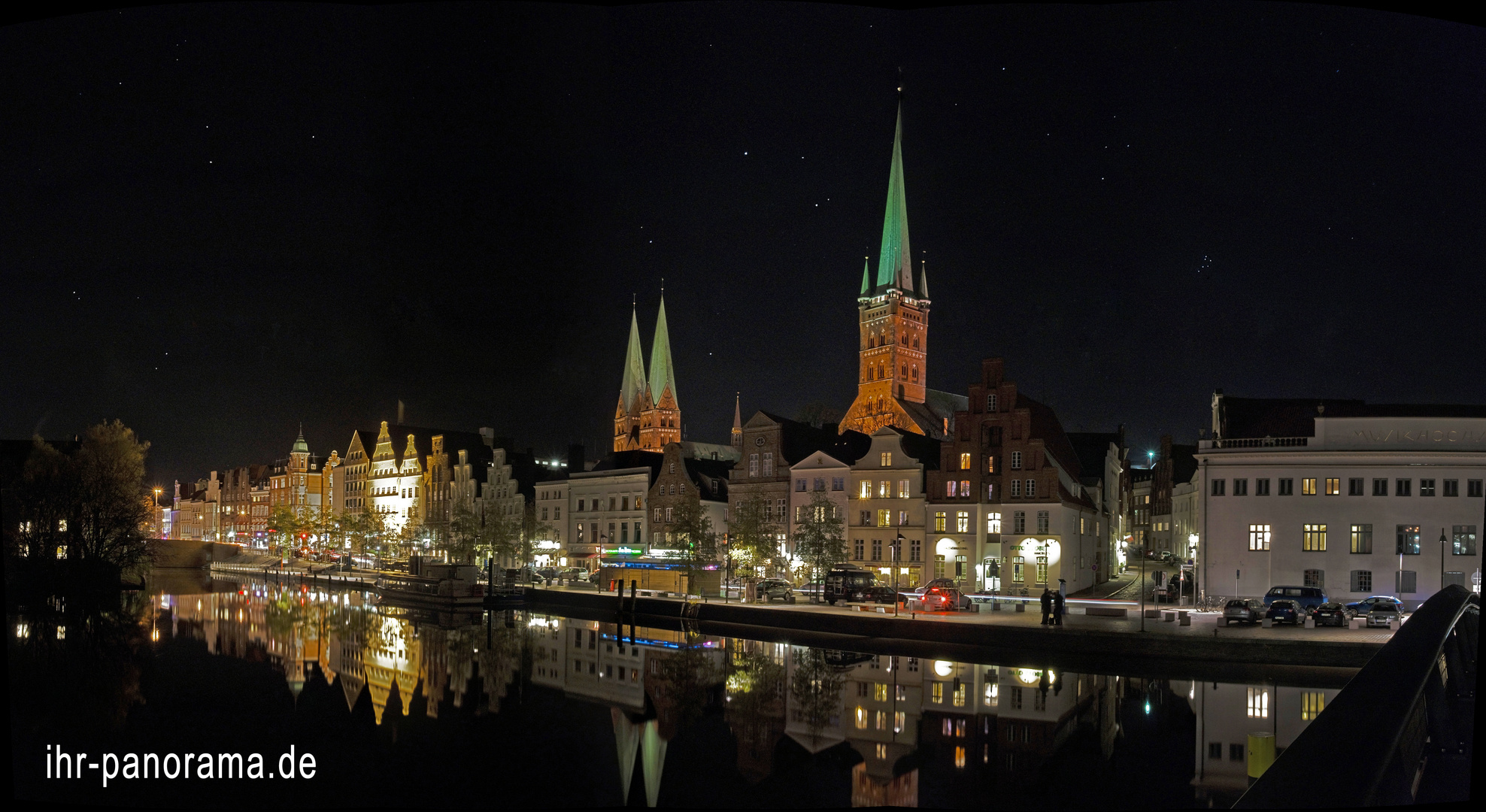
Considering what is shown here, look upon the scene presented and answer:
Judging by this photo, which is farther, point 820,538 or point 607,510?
point 607,510

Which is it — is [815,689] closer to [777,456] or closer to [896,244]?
[777,456]

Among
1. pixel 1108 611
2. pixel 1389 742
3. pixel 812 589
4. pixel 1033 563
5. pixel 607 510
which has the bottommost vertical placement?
pixel 812 589

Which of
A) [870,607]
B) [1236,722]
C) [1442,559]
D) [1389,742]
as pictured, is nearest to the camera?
[1389,742]

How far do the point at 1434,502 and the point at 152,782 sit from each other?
53784 mm

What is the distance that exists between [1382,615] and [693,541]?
38162 mm

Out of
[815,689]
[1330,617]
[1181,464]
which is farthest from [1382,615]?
[1181,464]

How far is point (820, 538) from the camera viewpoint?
2510 inches

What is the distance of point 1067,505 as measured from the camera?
208ft

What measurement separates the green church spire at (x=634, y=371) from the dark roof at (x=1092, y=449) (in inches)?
3449

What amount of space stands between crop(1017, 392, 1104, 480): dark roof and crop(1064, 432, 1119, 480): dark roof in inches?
19.0

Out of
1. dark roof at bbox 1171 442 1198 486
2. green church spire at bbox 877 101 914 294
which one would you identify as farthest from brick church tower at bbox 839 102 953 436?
dark roof at bbox 1171 442 1198 486

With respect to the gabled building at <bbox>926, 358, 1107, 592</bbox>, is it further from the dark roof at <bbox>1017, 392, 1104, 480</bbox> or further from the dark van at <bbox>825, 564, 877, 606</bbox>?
the dark van at <bbox>825, 564, 877, 606</bbox>

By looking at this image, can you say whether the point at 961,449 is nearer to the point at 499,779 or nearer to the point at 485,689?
the point at 485,689

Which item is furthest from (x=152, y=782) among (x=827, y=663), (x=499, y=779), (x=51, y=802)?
(x=827, y=663)
